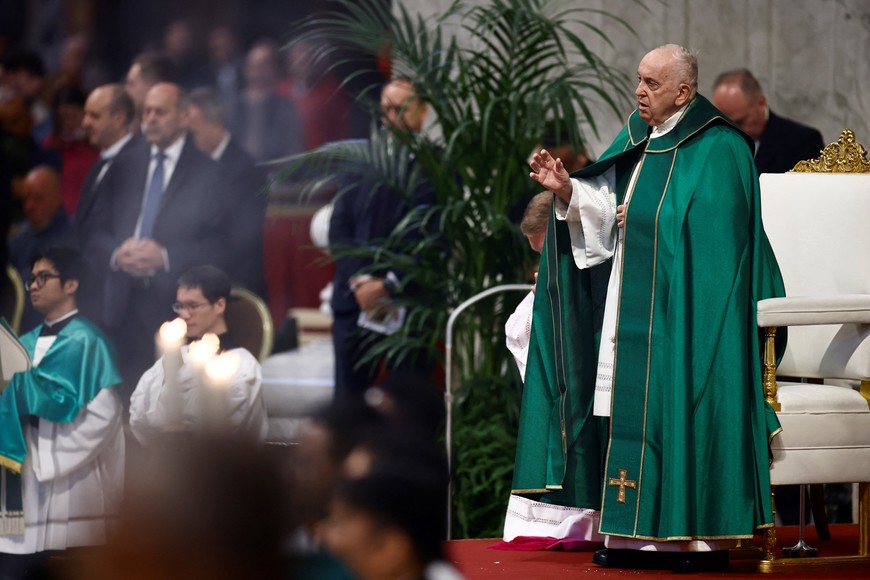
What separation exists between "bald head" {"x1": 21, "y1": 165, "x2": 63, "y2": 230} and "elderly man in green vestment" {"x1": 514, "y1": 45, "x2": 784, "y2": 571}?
370 cm

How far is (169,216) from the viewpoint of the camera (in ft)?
21.6

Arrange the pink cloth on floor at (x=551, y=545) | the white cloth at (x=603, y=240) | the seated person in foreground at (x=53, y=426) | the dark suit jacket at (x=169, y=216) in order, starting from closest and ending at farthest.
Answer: the white cloth at (x=603, y=240), the pink cloth on floor at (x=551, y=545), the seated person in foreground at (x=53, y=426), the dark suit jacket at (x=169, y=216)

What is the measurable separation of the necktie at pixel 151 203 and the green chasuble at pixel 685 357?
330 centimetres

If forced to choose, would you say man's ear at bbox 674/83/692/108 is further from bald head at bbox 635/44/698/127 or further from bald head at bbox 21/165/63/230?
bald head at bbox 21/165/63/230

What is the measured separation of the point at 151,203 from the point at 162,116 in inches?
19.6

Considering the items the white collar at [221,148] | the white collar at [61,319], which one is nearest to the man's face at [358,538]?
the white collar at [61,319]

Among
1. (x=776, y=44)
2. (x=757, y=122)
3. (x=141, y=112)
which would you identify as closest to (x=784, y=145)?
(x=757, y=122)

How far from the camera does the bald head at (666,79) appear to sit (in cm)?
370

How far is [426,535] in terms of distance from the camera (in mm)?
1183

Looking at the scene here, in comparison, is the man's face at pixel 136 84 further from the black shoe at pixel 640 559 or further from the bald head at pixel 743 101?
the black shoe at pixel 640 559

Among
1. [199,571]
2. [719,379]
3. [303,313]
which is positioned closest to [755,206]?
[719,379]

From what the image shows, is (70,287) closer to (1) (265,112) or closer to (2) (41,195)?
(2) (41,195)

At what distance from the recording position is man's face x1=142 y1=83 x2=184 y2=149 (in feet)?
22.1

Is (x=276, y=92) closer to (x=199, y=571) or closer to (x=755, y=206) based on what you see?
(x=755, y=206)
